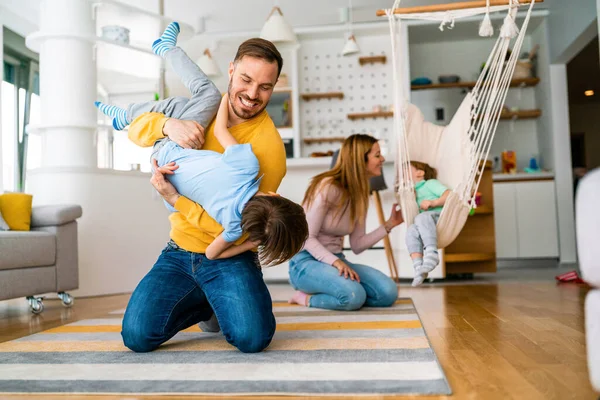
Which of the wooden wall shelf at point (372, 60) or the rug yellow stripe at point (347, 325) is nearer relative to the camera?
the rug yellow stripe at point (347, 325)

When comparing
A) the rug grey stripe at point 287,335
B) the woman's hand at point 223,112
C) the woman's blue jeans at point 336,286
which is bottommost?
the rug grey stripe at point 287,335

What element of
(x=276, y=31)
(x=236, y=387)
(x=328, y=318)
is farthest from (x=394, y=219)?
(x=276, y=31)

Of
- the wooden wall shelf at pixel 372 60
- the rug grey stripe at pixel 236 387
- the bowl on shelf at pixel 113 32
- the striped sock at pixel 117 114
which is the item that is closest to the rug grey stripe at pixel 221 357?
the rug grey stripe at pixel 236 387

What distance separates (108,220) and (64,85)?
3.13ft

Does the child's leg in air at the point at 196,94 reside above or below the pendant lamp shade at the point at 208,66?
below

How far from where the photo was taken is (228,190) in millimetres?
1716

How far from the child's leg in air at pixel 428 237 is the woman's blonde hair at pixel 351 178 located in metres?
0.30

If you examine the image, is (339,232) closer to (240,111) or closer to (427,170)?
(427,170)

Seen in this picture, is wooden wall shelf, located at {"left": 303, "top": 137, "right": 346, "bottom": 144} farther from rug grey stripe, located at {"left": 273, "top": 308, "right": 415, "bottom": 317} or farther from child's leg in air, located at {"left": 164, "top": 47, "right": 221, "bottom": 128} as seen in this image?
child's leg in air, located at {"left": 164, "top": 47, "right": 221, "bottom": 128}

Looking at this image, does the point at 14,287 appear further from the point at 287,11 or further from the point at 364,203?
the point at 287,11

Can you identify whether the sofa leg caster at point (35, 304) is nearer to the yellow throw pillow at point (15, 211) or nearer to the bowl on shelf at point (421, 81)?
the yellow throw pillow at point (15, 211)

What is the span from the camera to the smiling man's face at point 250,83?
181 centimetres

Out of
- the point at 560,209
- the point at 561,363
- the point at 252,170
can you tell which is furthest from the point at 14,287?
the point at 560,209

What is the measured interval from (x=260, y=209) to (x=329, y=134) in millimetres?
5430
